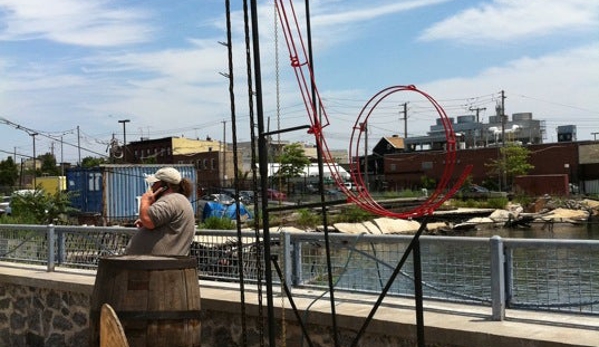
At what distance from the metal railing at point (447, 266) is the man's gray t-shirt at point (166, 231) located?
0.48 metres

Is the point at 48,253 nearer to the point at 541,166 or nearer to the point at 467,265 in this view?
the point at 467,265

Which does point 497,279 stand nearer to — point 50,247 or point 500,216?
point 50,247

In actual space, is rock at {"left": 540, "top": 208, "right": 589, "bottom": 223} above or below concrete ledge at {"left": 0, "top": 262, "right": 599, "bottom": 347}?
below

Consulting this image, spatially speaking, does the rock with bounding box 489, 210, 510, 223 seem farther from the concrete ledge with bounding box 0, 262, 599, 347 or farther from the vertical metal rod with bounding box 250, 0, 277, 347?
the vertical metal rod with bounding box 250, 0, 277, 347

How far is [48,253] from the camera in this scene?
931 cm

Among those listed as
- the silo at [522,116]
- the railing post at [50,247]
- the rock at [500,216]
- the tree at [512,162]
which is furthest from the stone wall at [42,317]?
the silo at [522,116]

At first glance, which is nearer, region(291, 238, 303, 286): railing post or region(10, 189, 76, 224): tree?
region(291, 238, 303, 286): railing post

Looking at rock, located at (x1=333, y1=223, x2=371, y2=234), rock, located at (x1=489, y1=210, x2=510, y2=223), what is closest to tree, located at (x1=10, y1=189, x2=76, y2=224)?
rock, located at (x1=333, y1=223, x2=371, y2=234)

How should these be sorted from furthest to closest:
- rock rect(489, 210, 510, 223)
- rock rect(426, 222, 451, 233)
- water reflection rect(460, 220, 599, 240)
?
rock rect(489, 210, 510, 223), rock rect(426, 222, 451, 233), water reflection rect(460, 220, 599, 240)

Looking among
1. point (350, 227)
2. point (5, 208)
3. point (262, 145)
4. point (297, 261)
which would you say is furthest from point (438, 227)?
point (262, 145)

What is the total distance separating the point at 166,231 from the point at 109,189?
23924 millimetres

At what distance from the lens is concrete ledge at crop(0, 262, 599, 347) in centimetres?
482

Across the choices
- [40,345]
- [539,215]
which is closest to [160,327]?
[40,345]

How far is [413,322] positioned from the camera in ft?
17.5
